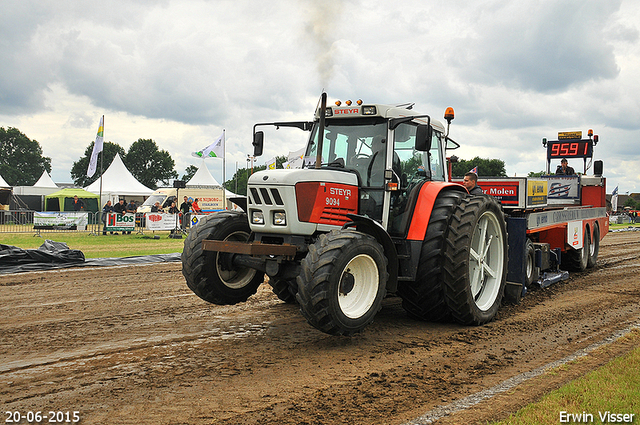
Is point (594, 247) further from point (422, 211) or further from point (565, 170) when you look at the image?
point (422, 211)

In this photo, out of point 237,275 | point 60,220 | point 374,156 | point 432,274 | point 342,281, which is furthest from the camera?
point 60,220

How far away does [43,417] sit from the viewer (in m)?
3.52

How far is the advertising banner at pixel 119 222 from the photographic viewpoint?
21.3 metres

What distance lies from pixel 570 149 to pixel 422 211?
1084 centimetres

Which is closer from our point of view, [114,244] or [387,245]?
[387,245]

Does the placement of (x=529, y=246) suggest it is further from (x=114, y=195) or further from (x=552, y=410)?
(x=114, y=195)

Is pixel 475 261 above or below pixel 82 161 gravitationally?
below

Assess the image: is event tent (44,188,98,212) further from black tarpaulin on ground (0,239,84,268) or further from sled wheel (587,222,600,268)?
sled wheel (587,222,600,268)

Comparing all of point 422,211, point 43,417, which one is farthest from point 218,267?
point 43,417

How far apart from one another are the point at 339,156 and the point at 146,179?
94056 millimetres

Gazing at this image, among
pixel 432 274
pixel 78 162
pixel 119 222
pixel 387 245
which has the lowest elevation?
pixel 432 274

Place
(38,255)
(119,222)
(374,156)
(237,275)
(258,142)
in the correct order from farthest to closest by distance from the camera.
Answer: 1. (119,222)
2. (38,255)
3. (258,142)
4. (237,275)
5. (374,156)

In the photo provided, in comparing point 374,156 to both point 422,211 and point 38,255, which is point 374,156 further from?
point 38,255

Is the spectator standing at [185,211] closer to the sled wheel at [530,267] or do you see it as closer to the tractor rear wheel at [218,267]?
the tractor rear wheel at [218,267]
